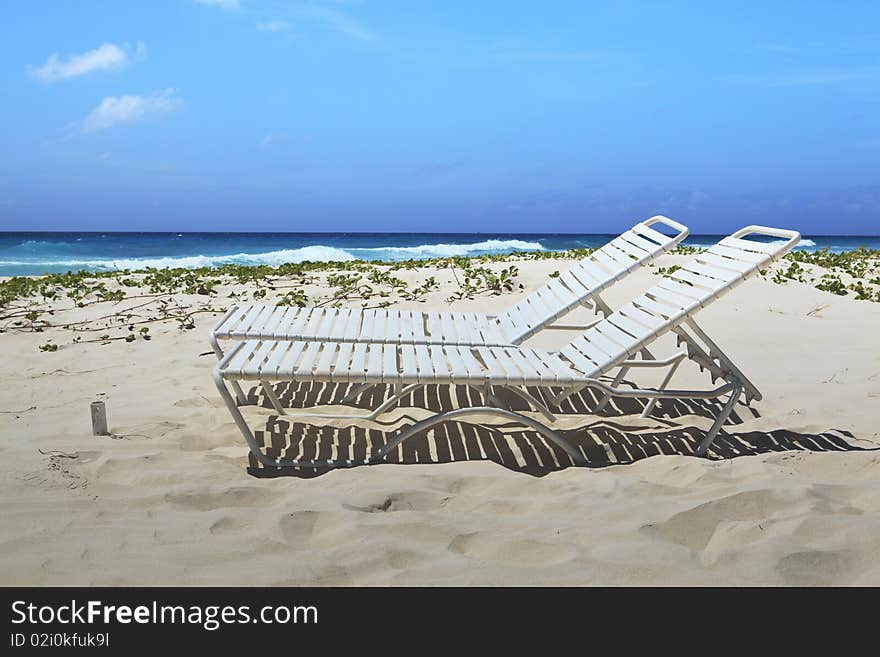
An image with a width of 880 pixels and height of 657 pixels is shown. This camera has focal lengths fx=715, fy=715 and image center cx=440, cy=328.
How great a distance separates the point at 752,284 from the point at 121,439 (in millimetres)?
7585

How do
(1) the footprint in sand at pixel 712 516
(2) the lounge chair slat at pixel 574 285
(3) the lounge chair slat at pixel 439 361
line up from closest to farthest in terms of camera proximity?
(1) the footprint in sand at pixel 712 516 < (3) the lounge chair slat at pixel 439 361 < (2) the lounge chair slat at pixel 574 285

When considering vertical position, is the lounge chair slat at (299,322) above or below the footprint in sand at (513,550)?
above

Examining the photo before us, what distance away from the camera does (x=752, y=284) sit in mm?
8766

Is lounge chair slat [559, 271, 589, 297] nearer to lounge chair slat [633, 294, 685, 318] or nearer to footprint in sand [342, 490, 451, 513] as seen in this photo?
lounge chair slat [633, 294, 685, 318]

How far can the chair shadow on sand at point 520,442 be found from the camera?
359 cm

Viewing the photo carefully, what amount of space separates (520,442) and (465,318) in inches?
61.7

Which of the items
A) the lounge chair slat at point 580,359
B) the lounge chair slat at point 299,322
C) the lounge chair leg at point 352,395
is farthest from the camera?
the lounge chair leg at point 352,395

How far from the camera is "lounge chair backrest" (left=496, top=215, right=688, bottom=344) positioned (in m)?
4.77

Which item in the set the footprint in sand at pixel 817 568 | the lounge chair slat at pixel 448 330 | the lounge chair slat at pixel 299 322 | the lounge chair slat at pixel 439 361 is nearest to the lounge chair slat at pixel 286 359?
the lounge chair slat at pixel 299 322

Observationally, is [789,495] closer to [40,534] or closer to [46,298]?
[40,534]

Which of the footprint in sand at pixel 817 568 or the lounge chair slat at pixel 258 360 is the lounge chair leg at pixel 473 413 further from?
the footprint in sand at pixel 817 568
